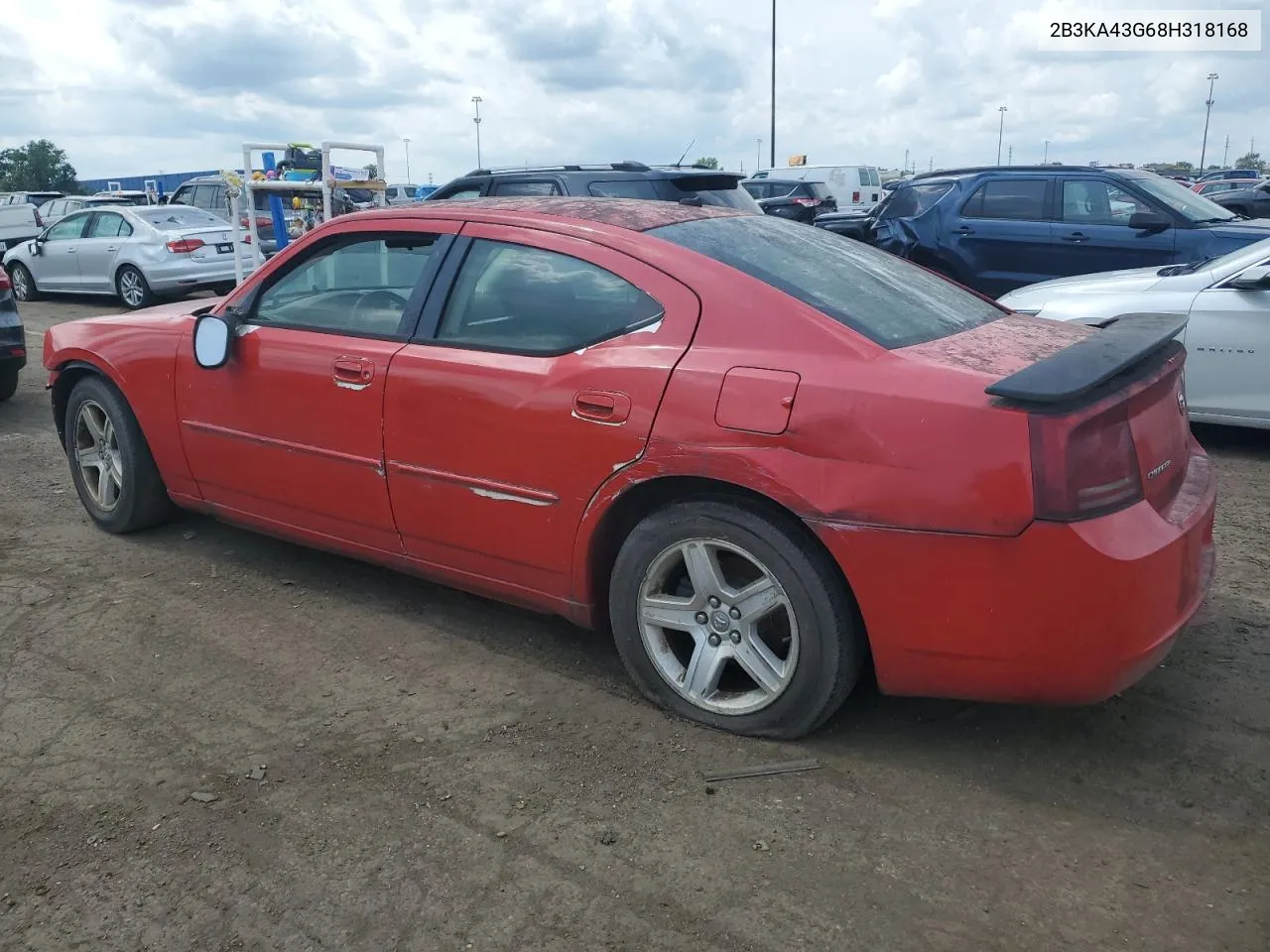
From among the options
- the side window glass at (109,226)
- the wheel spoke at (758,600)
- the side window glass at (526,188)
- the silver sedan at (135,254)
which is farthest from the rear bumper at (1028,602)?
the side window glass at (109,226)

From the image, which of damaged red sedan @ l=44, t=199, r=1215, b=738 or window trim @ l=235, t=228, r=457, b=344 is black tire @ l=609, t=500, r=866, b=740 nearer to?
damaged red sedan @ l=44, t=199, r=1215, b=738

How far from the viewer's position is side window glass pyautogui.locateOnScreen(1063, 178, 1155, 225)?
8.99 m

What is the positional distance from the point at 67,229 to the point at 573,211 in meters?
13.7

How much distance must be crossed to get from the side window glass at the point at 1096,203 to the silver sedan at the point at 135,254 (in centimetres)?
996

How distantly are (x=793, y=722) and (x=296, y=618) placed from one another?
6.47ft

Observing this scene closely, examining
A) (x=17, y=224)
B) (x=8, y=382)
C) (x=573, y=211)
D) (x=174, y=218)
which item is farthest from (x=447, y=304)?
(x=17, y=224)

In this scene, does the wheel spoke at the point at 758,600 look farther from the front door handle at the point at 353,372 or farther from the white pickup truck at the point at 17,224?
the white pickup truck at the point at 17,224

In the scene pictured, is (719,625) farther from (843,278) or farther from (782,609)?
(843,278)

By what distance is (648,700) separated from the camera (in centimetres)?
329

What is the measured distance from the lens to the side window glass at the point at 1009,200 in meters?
9.64

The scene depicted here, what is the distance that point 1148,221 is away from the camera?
873cm

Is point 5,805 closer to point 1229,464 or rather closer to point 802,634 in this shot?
point 802,634

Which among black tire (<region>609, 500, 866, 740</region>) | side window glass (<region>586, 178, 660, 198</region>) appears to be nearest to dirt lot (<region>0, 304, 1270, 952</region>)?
black tire (<region>609, 500, 866, 740</region>)

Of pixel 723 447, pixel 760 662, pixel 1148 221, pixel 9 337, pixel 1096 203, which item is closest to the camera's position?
pixel 723 447
